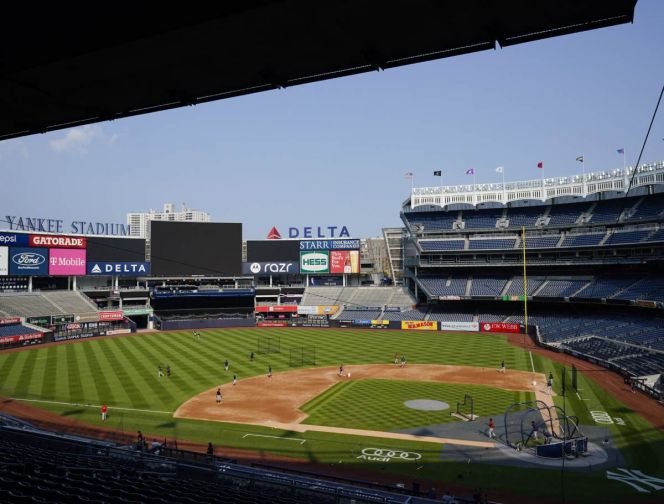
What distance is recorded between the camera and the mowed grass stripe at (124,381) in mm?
36750

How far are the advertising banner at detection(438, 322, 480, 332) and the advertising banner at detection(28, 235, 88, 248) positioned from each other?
62297 millimetres

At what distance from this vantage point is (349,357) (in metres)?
56.6

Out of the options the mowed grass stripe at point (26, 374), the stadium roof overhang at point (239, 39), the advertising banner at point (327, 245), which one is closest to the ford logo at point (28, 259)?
the mowed grass stripe at point (26, 374)

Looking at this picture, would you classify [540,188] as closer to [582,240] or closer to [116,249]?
[582,240]

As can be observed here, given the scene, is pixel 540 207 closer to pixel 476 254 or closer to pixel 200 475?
pixel 476 254

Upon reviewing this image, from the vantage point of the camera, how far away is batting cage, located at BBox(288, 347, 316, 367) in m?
52.6

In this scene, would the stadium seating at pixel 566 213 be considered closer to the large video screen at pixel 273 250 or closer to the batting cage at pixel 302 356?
the batting cage at pixel 302 356

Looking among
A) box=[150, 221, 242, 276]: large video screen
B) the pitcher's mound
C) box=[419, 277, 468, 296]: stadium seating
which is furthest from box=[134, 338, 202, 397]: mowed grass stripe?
box=[419, 277, 468, 296]: stadium seating

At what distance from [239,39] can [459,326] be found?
74660mm

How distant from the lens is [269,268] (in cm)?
10019

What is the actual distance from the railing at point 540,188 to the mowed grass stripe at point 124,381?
61.1 m

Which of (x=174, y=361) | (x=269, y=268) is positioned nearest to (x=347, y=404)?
(x=174, y=361)

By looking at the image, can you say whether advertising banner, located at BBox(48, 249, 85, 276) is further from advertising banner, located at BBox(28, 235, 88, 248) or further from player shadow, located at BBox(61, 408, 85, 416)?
player shadow, located at BBox(61, 408, 85, 416)

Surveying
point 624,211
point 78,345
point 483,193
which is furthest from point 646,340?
point 78,345
